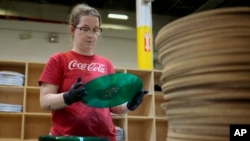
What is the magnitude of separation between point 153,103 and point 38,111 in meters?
1.37

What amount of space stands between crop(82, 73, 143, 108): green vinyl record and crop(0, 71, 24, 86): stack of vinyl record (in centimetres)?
276

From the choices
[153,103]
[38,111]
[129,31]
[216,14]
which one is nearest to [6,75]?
[38,111]

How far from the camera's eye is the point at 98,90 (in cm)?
99

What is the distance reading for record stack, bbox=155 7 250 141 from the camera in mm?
645

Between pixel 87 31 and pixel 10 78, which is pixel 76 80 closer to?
pixel 87 31

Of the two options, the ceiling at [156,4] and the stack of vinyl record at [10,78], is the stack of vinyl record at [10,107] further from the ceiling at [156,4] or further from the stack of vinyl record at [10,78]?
the ceiling at [156,4]

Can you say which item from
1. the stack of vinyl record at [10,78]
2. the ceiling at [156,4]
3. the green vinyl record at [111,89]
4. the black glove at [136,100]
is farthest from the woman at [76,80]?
the ceiling at [156,4]

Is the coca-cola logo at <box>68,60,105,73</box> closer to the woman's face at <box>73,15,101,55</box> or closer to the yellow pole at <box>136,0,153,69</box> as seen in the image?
the woman's face at <box>73,15,101,55</box>

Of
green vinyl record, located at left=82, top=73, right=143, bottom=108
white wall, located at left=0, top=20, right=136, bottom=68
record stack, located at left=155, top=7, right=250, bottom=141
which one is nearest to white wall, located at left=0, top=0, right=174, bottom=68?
white wall, located at left=0, top=20, right=136, bottom=68

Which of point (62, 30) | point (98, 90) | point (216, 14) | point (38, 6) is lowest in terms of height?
point (98, 90)

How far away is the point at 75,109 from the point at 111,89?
388 mm

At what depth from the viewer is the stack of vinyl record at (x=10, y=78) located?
362cm

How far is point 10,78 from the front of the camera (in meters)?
3.65

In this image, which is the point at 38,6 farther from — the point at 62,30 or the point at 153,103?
the point at 153,103
